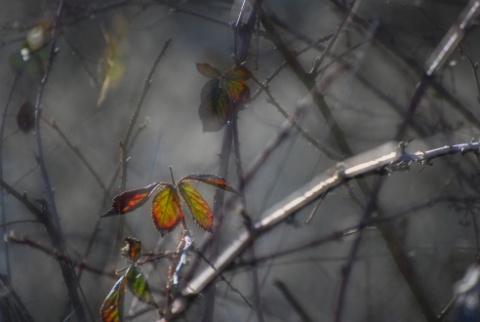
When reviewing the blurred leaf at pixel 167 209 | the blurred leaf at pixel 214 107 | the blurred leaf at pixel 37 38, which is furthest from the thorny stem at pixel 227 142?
the blurred leaf at pixel 37 38

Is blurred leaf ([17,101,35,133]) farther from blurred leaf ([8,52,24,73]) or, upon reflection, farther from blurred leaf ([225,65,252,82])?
blurred leaf ([225,65,252,82])

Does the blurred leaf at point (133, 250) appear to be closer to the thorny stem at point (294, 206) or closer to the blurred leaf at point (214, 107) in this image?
the thorny stem at point (294, 206)

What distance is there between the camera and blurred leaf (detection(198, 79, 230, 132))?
4.09ft

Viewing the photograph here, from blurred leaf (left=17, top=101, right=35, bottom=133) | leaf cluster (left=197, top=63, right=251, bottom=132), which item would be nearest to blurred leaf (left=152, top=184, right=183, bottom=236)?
leaf cluster (left=197, top=63, right=251, bottom=132)

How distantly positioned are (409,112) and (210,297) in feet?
1.76

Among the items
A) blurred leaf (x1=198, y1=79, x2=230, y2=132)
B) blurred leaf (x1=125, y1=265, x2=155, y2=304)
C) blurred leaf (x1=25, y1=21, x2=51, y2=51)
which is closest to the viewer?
blurred leaf (x1=125, y1=265, x2=155, y2=304)

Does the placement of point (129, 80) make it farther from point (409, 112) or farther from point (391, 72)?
point (409, 112)

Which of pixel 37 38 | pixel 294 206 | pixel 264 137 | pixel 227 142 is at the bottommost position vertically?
pixel 294 206

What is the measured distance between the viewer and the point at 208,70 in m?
1.26

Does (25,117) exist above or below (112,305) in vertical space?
above

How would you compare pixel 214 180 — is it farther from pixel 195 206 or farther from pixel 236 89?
pixel 236 89

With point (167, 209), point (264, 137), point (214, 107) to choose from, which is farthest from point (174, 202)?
point (264, 137)

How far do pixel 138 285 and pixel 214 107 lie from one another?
0.41m

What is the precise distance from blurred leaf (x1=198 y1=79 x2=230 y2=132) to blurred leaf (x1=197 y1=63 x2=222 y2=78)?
2 cm
